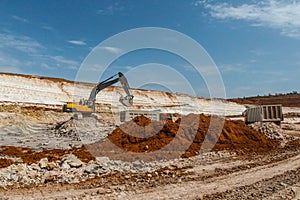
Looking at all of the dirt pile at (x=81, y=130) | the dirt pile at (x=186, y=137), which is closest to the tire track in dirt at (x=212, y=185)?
the dirt pile at (x=186, y=137)

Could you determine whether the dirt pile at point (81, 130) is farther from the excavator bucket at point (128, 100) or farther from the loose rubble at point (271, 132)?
the loose rubble at point (271, 132)

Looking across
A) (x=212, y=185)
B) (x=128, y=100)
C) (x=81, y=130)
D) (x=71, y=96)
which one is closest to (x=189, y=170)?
(x=212, y=185)

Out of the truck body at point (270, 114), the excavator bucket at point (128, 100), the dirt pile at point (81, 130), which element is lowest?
the dirt pile at point (81, 130)

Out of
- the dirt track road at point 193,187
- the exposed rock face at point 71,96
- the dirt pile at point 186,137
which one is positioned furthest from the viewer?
the exposed rock face at point 71,96

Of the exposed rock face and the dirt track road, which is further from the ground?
the exposed rock face

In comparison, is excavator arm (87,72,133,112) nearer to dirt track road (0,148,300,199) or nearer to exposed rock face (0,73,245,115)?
exposed rock face (0,73,245,115)

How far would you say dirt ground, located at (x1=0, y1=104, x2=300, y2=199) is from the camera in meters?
6.23

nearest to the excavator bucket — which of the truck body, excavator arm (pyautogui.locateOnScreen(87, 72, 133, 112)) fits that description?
excavator arm (pyautogui.locateOnScreen(87, 72, 133, 112))

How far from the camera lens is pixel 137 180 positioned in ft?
24.2

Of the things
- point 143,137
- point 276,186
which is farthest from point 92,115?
point 276,186

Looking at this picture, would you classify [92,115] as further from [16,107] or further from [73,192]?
[73,192]

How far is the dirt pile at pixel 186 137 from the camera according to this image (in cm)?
1148

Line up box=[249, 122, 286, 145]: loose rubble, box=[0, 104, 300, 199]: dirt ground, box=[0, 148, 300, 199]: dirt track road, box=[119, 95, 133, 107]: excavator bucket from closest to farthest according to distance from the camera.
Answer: box=[0, 148, 300, 199]: dirt track road < box=[0, 104, 300, 199]: dirt ground < box=[249, 122, 286, 145]: loose rubble < box=[119, 95, 133, 107]: excavator bucket

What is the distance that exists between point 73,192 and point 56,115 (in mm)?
25275
